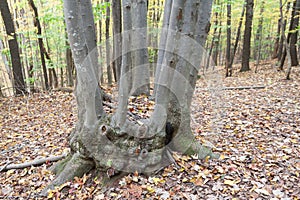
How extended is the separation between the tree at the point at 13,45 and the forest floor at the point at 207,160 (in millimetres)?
1947

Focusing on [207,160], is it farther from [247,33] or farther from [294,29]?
[247,33]

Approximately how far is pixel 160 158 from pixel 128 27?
238cm

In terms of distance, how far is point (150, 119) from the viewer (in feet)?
9.77

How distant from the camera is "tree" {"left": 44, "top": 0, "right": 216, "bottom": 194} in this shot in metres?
2.64

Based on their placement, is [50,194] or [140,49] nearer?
[50,194]

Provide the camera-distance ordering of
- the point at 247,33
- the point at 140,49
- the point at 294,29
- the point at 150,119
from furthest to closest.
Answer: the point at 247,33 < the point at 294,29 < the point at 140,49 < the point at 150,119

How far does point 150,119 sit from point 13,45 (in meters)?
7.50

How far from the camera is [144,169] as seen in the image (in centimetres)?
294

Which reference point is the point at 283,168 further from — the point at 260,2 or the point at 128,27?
the point at 260,2

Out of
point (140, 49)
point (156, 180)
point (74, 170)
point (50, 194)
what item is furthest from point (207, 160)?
A: point (140, 49)

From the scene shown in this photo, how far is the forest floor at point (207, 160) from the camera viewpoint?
2.73 metres

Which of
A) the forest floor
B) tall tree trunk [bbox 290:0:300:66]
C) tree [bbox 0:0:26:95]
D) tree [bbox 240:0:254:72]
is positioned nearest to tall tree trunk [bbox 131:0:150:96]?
the forest floor

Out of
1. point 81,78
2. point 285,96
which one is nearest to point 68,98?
point 81,78

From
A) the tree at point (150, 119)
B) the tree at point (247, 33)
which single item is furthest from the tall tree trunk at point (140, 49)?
the tree at point (247, 33)
